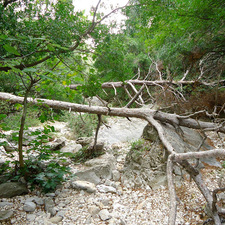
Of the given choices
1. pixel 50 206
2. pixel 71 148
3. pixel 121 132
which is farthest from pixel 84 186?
pixel 121 132

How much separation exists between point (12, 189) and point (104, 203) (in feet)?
4.58

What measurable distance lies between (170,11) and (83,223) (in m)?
3.85

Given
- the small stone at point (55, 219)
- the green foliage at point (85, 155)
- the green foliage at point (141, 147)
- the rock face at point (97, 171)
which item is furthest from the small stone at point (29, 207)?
the green foliage at point (141, 147)

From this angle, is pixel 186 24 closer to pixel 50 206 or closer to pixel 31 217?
pixel 50 206

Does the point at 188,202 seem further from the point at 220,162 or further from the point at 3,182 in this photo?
the point at 3,182

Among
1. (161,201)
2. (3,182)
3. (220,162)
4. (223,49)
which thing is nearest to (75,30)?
(3,182)

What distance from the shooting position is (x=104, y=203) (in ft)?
7.91

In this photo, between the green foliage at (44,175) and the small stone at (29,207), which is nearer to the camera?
the small stone at (29,207)

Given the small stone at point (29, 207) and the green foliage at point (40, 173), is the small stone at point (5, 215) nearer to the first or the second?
the small stone at point (29, 207)

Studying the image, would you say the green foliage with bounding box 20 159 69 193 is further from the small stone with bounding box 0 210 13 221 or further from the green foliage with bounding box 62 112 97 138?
the green foliage with bounding box 62 112 97 138

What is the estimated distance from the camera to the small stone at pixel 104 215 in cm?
213

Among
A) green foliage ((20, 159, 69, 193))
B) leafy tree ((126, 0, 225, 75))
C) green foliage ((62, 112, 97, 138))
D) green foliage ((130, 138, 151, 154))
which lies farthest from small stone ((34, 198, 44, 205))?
green foliage ((62, 112, 97, 138))

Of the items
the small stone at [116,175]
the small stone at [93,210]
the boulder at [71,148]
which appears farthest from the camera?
the boulder at [71,148]

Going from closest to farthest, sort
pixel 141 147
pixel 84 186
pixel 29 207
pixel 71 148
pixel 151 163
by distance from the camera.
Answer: pixel 29 207, pixel 84 186, pixel 151 163, pixel 141 147, pixel 71 148
